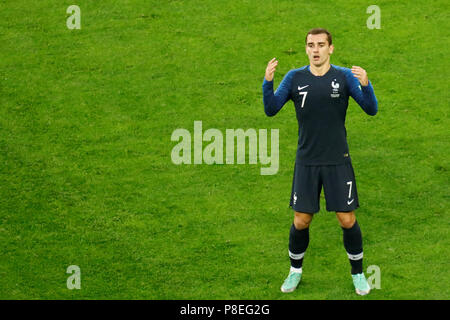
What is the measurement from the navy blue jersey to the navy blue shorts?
3.1 inches

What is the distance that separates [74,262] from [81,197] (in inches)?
55.6

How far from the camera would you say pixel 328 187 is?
737 centimetres

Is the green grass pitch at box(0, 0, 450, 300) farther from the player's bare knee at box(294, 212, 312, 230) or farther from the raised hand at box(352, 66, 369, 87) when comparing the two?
the raised hand at box(352, 66, 369, 87)

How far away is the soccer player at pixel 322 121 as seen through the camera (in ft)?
23.8

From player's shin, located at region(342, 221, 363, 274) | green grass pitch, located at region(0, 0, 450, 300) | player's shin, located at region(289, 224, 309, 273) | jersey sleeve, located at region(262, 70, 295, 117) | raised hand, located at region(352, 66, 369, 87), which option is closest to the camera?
raised hand, located at region(352, 66, 369, 87)

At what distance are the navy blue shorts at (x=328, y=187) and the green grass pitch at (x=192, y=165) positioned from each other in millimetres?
1026

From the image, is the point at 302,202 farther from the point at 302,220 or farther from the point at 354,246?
the point at 354,246

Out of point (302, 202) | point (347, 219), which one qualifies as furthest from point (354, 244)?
point (302, 202)

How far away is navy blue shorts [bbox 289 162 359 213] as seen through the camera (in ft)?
24.0

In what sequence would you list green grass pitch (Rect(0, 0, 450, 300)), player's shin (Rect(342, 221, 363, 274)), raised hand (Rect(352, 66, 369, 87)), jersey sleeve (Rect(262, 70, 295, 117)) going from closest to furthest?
1. raised hand (Rect(352, 66, 369, 87))
2. jersey sleeve (Rect(262, 70, 295, 117))
3. player's shin (Rect(342, 221, 363, 274))
4. green grass pitch (Rect(0, 0, 450, 300))

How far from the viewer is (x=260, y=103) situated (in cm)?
1155

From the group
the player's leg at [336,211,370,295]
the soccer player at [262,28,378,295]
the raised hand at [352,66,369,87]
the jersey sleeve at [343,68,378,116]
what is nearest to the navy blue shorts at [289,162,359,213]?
the soccer player at [262,28,378,295]

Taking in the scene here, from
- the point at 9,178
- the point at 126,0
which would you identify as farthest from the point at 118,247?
Answer: the point at 126,0

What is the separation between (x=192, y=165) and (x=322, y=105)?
348 centimetres
